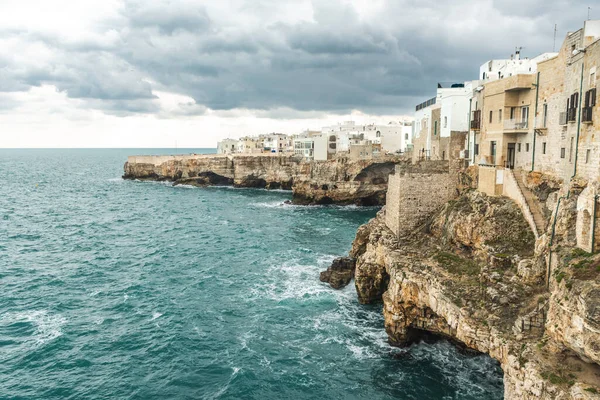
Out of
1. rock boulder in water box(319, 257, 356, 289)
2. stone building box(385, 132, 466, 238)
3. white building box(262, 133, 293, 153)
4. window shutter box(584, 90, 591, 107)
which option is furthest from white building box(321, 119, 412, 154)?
window shutter box(584, 90, 591, 107)

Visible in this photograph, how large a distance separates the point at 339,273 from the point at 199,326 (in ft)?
43.2

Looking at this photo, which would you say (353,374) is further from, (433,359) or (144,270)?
(144,270)

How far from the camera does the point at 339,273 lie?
3828cm

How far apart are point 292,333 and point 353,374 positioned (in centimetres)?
593

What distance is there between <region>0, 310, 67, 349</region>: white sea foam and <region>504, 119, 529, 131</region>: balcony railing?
33528mm

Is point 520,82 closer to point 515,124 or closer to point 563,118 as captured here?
point 515,124

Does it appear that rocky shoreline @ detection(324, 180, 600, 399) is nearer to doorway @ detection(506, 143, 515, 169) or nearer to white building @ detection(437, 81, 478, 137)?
doorway @ detection(506, 143, 515, 169)

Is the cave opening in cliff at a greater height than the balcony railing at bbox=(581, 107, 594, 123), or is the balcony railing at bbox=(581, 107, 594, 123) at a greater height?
the balcony railing at bbox=(581, 107, 594, 123)

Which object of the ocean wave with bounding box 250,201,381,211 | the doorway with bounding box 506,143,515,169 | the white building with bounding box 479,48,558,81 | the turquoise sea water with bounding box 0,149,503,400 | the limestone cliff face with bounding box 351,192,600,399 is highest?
the white building with bounding box 479,48,558,81

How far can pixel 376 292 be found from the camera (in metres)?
34.2

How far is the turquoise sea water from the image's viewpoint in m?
23.8

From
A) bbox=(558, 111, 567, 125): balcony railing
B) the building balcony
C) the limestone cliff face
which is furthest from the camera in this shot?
the building balcony

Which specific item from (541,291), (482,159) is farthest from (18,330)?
(482,159)

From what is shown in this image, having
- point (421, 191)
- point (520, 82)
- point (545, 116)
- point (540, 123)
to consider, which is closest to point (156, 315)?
point (421, 191)
